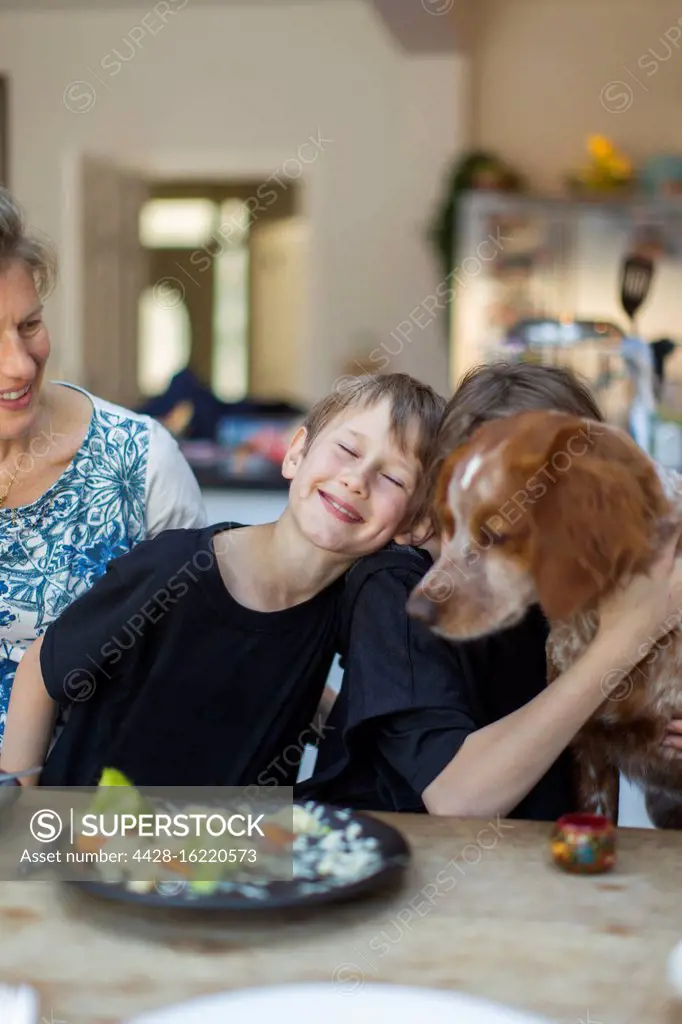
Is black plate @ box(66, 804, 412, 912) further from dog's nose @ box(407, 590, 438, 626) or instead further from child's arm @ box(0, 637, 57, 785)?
child's arm @ box(0, 637, 57, 785)

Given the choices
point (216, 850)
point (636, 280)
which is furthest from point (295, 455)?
point (636, 280)

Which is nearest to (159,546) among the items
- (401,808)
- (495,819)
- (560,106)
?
(401,808)

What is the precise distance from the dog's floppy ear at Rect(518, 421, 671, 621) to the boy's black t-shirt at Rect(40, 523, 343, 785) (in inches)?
13.2

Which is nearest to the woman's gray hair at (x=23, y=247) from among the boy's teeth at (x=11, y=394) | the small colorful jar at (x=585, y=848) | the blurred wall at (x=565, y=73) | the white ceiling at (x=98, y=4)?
the boy's teeth at (x=11, y=394)

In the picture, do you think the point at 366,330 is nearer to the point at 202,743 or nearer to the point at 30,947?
the point at 202,743

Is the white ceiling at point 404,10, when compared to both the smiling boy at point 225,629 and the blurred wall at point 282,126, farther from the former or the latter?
the smiling boy at point 225,629

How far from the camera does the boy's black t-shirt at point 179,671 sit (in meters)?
1.45

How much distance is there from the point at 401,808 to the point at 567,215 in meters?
5.80

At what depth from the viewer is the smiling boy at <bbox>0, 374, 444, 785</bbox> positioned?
144 centimetres

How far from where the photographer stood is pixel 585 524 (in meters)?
1.25

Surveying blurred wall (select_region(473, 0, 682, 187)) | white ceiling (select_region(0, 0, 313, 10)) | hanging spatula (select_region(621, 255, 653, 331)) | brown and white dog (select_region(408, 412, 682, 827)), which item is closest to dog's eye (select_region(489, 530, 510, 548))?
brown and white dog (select_region(408, 412, 682, 827))

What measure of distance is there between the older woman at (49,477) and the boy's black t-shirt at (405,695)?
1.52ft

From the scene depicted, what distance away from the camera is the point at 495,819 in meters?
1.24

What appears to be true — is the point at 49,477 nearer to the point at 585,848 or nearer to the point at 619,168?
the point at 585,848
